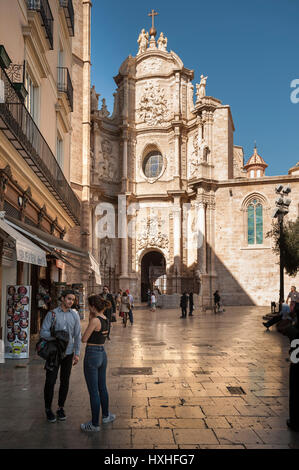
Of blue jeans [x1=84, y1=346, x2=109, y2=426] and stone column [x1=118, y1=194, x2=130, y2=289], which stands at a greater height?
stone column [x1=118, y1=194, x2=130, y2=289]

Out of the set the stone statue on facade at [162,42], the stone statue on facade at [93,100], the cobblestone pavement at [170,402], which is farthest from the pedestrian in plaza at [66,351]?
the stone statue on facade at [162,42]

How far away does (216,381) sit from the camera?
7570 mm

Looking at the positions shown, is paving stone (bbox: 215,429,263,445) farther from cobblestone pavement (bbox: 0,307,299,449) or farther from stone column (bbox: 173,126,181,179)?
stone column (bbox: 173,126,181,179)

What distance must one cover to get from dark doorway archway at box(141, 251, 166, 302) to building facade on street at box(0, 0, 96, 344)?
19264 mm

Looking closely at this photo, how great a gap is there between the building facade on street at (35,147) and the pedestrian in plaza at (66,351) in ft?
8.06

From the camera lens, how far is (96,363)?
5.11 meters

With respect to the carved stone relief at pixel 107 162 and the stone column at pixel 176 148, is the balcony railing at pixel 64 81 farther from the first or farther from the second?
the stone column at pixel 176 148

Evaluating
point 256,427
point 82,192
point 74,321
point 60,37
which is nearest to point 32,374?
point 74,321

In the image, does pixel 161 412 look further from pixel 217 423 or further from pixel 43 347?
pixel 43 347

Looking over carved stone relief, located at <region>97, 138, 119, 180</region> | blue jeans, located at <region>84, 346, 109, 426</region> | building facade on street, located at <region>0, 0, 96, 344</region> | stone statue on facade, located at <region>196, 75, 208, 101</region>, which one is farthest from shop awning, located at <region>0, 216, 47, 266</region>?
stone statue on facade, located at <region>196, 75, 208, 101</region>

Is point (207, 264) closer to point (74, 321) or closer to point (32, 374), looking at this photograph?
point (32, 374)

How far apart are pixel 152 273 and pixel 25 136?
29.7 m

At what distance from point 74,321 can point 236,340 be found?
844 centimetres

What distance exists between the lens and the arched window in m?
34.0
